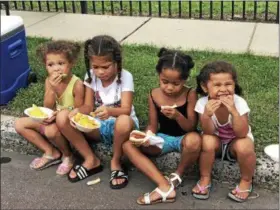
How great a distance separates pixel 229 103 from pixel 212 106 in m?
0.10

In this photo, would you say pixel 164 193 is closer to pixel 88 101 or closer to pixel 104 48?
pixel 88 101

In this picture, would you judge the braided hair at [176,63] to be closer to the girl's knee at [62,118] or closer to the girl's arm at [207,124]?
the girl's arm at [207,124]

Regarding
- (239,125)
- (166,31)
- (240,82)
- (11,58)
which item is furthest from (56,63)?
(166,31)

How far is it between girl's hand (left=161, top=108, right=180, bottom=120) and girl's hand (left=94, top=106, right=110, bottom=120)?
1.33ft

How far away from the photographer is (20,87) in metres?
4.45

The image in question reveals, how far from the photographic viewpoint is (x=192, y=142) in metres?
3.09

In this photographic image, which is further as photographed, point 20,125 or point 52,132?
point 20,125

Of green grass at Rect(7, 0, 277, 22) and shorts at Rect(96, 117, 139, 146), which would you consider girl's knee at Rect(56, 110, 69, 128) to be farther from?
green grass at Rect(7, 0, 277, 22)

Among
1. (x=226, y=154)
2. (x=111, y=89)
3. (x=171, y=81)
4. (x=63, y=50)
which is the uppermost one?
(x=63, y=50)

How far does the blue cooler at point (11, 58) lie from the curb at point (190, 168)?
424 millimetres

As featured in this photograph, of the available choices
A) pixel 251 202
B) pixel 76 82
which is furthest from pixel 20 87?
pixel 251 202

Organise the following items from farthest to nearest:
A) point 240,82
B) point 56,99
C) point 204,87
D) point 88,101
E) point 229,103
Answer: point 240,82, point 56,99, point 88,101, point 204,87, point 229,103

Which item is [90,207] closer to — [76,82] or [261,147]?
[76,82]

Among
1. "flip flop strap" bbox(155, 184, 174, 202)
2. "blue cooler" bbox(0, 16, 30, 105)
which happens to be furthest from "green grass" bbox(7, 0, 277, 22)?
"flip flop strap" bbox(155, 184, 174, 202)
